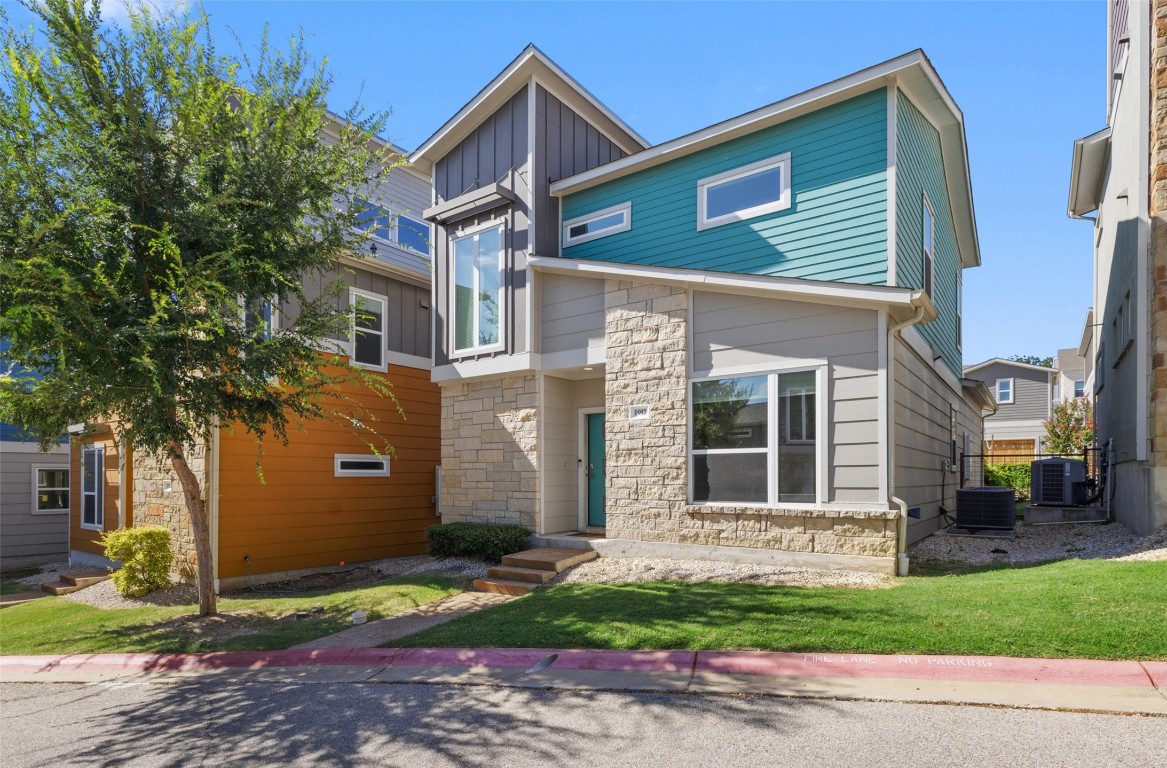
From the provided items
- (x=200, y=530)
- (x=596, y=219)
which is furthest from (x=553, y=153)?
(x=200, y=530)

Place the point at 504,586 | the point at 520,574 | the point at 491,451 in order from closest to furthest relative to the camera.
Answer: the point at 504,586 < the point at 520,574 < the point at 491,451

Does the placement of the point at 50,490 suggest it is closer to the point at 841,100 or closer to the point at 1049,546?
the point at 841,100

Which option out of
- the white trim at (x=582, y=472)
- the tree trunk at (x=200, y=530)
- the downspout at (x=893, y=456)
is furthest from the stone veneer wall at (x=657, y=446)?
the tree trunk at (x=200, y=530)

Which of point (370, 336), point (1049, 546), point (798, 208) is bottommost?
point (1049, 546)

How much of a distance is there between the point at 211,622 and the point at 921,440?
33.5ft

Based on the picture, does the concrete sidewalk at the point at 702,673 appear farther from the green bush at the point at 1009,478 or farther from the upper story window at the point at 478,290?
the green bush at the point at 1009,478

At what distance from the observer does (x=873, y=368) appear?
8.33m

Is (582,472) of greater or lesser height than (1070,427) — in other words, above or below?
below

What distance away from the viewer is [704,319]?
9812 mm

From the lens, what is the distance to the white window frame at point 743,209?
33.4 ft

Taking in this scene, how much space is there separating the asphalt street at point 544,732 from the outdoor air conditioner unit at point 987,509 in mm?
8124

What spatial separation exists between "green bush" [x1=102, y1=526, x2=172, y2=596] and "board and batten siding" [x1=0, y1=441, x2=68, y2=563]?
9522mm

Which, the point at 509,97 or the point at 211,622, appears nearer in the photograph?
the point at 211,622

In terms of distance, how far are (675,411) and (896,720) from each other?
19.3 feet
